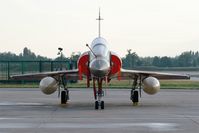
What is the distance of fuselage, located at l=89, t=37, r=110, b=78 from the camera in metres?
19.3

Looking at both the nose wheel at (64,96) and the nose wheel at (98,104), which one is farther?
the nose wheel at (64,96)

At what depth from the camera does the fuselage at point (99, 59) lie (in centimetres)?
1927

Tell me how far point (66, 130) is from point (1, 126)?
1.93 meters

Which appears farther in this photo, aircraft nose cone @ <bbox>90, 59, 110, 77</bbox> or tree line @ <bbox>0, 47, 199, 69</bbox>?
tree line @ <bbox>0, 47, 199, 69</bbox>

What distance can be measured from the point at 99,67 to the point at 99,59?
43cm

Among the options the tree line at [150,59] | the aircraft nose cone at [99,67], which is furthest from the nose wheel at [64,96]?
the tree line at [150,59]

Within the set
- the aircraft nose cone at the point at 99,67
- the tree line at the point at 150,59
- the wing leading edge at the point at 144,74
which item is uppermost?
the tree line at the point at 150,59

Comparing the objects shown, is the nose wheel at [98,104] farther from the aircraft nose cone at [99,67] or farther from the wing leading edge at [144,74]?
the wing leading edge at [144,74]

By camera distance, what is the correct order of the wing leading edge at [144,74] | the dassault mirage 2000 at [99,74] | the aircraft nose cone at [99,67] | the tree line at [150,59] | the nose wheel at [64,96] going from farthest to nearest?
the tree line at [150,59], the nose wheel at [64,96], the wing leading edge at [144,74], the dassault mirage 2000 at [99,74], the aircraft nose cone at [99,67]

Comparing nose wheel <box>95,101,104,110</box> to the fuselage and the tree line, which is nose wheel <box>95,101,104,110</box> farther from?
the tree line

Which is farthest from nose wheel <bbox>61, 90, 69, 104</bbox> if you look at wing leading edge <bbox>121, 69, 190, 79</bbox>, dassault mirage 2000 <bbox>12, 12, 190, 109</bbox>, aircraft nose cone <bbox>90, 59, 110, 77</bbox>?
aircraft nose cone <bbox>90, 59, 110, 77</bbox>

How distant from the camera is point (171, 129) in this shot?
13.0 m

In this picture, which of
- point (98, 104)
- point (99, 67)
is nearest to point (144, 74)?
point (98, 104)

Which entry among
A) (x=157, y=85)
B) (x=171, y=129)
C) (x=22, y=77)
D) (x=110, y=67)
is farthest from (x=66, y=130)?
(x=22, y=77)
